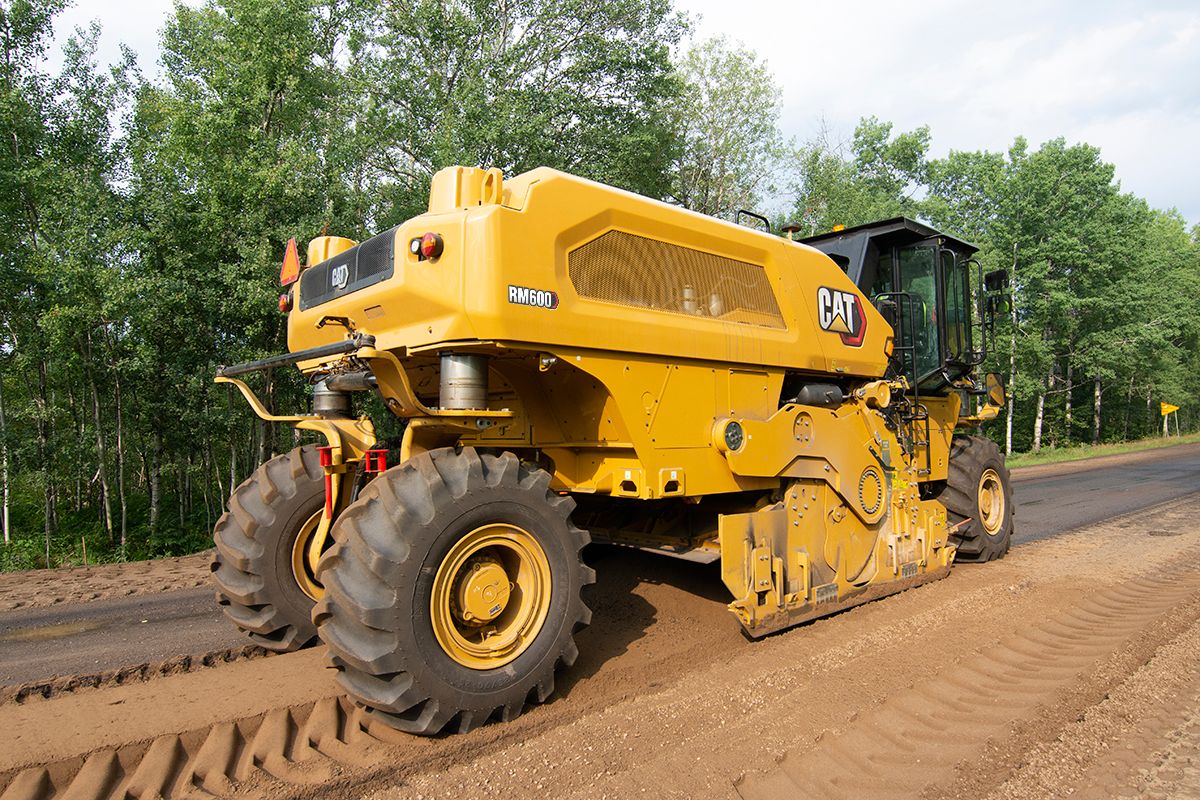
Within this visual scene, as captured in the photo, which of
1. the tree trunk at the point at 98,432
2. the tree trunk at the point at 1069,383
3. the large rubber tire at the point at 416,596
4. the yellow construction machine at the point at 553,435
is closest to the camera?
the large rubber tire at the point at 416,596

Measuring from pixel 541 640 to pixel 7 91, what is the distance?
17.0m

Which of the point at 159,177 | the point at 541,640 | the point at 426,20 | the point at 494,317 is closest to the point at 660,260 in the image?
the point at 494,317

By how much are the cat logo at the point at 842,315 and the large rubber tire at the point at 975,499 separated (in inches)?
89.3

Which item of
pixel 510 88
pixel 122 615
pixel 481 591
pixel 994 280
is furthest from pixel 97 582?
pixel 510 88

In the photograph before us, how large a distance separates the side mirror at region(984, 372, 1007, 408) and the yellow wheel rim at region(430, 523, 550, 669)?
6.34 meters

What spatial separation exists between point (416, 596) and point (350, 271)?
6.84 ft

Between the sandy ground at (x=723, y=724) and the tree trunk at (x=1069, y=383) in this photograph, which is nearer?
the sandy ground at (x=723, y=724)

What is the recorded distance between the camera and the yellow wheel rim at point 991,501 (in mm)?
7531

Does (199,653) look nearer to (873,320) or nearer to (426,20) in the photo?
(873,320)

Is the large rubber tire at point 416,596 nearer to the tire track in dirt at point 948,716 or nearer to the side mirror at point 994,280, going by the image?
the tire track in dirt at point 948,716

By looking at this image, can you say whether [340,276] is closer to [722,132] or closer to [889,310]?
[889,310]

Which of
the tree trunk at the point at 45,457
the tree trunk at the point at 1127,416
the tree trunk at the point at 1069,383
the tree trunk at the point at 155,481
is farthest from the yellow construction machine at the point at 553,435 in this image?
the tree trunk at the point at 1127,416

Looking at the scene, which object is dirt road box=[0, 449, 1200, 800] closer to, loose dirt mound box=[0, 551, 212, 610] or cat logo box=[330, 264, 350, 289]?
cat logo box=[330, 264, 350, 289]

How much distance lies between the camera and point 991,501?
25.1ft
